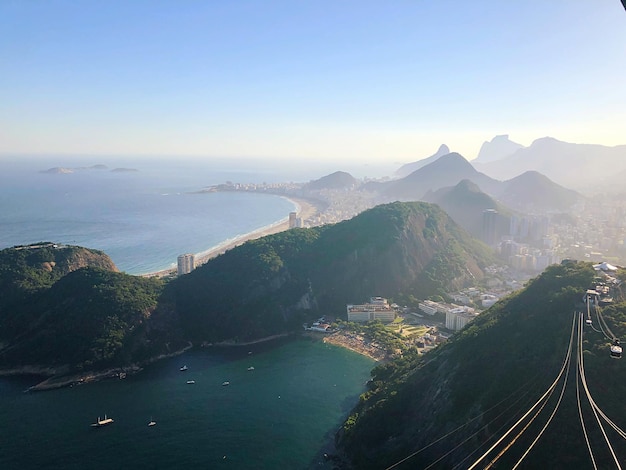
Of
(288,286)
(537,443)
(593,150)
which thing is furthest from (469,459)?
(593,150)

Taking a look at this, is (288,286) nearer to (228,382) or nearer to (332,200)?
(228,382)

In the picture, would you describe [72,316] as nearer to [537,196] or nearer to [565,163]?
[537,196]

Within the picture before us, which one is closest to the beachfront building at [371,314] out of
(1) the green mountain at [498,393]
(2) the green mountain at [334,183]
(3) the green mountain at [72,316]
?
(1) the green mountain at [498,393]

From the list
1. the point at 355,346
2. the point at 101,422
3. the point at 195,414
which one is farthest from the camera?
the point at 355,346

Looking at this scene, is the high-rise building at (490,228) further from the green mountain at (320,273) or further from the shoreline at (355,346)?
the shoreline at (355,346)

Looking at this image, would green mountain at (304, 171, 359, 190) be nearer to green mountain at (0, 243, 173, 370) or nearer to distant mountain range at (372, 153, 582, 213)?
distant mountain range at (372, 153, 582, 213)

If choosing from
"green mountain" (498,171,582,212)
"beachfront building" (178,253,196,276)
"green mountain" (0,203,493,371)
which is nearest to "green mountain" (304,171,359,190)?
"green mountain" (498,171,582,212)

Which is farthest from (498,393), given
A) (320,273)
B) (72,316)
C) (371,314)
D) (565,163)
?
(565,163)
